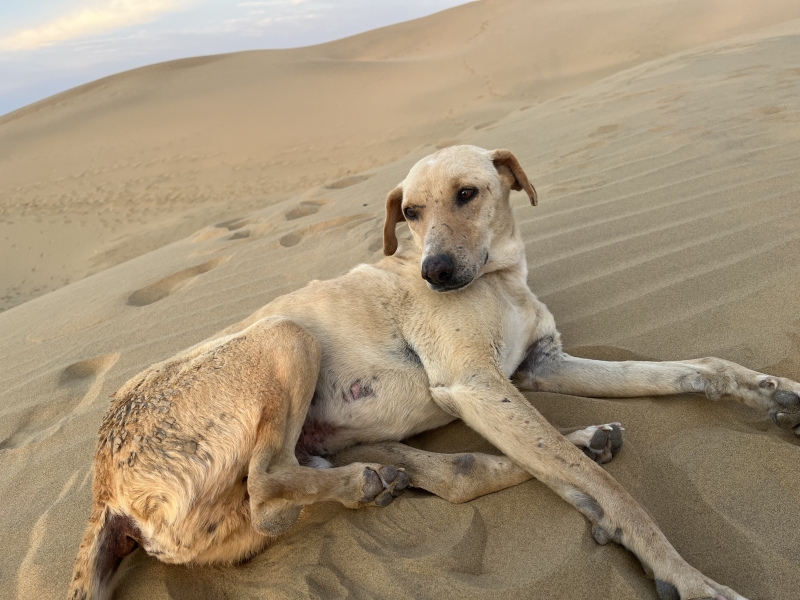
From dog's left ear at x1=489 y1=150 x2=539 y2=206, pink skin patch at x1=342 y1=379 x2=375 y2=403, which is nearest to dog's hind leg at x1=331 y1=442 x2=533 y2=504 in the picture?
pink skin patch at x1=342 y1=379 x2=375 y2=403

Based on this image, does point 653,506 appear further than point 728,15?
No

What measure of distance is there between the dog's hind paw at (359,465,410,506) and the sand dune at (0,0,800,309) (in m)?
8.23

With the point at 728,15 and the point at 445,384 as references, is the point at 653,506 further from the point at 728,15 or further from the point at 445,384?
the point at 728,15

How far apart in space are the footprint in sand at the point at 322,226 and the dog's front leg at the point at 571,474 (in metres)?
3.30

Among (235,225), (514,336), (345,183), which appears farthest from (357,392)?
(345,183)

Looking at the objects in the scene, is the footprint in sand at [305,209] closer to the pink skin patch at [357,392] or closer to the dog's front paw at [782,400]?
the pink skin patch at [357,392]

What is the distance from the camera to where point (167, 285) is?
17.0 ft

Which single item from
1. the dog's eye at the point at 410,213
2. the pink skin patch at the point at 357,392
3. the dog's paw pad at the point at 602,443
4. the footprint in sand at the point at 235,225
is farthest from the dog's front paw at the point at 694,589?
the footprint in sand at the point at 235,225

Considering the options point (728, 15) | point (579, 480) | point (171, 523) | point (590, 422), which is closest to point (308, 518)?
point (171, 523)

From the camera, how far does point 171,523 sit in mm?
2129

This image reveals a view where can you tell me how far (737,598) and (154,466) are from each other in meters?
1.97

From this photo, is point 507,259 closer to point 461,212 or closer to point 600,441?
point 461,212

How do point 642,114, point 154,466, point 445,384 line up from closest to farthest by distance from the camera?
point 154,466, point 445,384, point 642,114

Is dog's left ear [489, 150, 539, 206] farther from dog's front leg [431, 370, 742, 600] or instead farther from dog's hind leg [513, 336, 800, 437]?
dog's front leg [431, 370, 742, 600]
